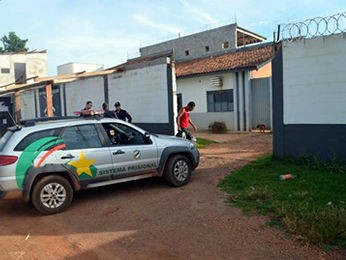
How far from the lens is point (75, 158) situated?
612 centimetres

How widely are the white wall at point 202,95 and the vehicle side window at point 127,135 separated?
11894 millimetres

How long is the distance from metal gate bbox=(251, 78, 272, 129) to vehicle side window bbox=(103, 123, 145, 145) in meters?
11.5

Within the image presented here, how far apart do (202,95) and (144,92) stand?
6.72 meters

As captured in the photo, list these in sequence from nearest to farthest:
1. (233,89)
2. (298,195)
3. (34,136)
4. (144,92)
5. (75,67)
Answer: (34,136) → (298,195) → (144,92) → (233,89) → (75,67)

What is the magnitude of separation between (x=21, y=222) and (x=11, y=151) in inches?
44.7

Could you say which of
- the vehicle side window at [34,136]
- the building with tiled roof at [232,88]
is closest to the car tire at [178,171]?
the vehicle side window at [34,136]

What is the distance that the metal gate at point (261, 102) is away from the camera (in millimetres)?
17234

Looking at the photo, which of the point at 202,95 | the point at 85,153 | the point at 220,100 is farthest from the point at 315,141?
the point at 202,95

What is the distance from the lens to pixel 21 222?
5.68 meters

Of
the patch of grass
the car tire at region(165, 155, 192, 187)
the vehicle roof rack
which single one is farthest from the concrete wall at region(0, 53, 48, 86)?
the car tire at region(165, 155, 192, 187)

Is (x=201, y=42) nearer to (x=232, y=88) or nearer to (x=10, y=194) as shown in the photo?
(x=232, y=88)

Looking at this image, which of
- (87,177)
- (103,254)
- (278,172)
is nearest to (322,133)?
(278,172)

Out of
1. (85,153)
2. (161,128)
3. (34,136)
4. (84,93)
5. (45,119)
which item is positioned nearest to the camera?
(34,136)

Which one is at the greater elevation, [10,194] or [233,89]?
[233,89]
